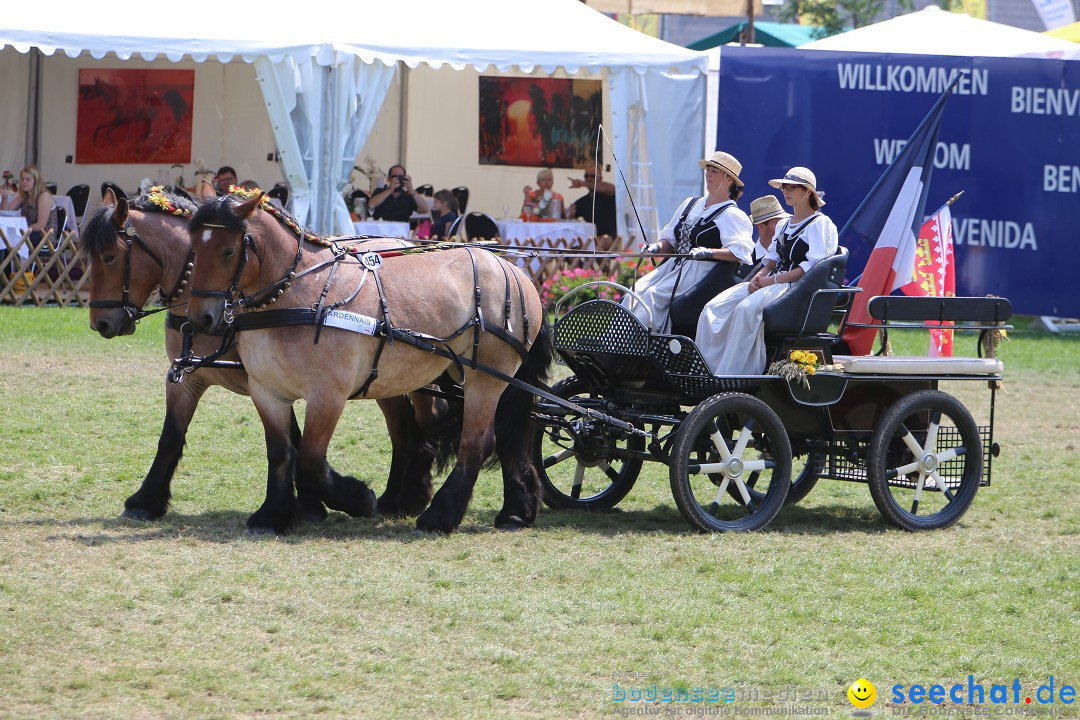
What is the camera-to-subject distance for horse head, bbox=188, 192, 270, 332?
5.86 m

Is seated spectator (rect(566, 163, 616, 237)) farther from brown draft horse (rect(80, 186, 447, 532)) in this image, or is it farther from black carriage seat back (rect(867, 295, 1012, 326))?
brown draft horse (rect(80, 186, 447, 532))

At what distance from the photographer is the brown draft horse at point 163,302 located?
20.1 ft

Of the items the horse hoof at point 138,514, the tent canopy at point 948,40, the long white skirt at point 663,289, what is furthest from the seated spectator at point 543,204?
the horse hoof at point 138,514

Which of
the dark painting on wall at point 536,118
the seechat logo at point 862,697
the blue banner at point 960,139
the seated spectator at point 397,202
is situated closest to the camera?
the seechat logo at point 862,697

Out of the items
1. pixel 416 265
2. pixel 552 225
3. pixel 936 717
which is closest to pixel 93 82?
pixel 552 225

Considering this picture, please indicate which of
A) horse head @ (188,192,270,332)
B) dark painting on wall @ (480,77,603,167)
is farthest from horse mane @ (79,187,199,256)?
dark painting on wall @ (480,77,603,167)

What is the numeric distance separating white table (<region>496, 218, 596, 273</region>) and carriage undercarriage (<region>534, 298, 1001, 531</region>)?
8642mm

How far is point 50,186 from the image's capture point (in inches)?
680

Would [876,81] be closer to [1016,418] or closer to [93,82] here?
[1016,418]

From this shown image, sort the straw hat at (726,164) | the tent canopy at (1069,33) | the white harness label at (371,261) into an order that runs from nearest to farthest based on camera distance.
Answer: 1. the white harness label at (371,261)
2. the straw hat at (726,164)
3. the tent canopy at (1069,33)

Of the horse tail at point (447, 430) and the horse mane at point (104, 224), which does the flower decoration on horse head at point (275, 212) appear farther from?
the horse tail at point (447, 430)

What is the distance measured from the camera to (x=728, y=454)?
665 cm

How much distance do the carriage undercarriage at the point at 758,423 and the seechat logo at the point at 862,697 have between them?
2226mm

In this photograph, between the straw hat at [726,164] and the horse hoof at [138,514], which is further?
the straw hat at [726,164]
